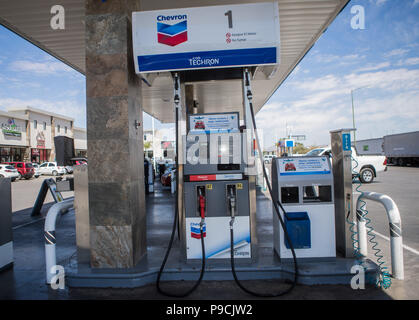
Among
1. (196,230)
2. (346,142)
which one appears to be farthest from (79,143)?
(346,142)

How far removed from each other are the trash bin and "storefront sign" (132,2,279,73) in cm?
282

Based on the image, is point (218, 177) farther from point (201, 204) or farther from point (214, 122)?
point (214, 122)

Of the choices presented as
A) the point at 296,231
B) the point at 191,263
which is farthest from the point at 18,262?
the point at 296,231

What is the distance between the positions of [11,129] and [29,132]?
2.88m

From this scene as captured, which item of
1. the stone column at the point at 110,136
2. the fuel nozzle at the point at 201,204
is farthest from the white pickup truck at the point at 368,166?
the stone column at the point at 110,136

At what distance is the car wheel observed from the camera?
1392 centimetres

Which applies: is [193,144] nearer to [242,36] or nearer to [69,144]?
[242,36]

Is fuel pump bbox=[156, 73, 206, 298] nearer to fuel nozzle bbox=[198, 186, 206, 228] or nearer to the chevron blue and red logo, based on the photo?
fuel nozzle bbox=[198, 186, 206, 228]

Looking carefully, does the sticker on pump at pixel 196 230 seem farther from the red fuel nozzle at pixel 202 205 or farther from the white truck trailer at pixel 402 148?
the white truck trailer at pixel 402 148

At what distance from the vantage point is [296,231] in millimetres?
3650

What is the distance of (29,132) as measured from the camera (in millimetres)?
35125

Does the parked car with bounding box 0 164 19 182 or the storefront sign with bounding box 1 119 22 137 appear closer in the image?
the parked car with bounding box 0 164 19 182

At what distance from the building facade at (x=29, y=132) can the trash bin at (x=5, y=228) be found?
1287 inches

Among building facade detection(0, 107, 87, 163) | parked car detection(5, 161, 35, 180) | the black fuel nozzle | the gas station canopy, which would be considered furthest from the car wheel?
building facade detection(0, 107, 87, 163)
